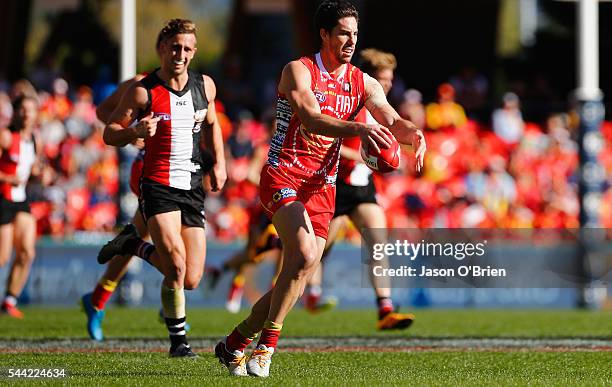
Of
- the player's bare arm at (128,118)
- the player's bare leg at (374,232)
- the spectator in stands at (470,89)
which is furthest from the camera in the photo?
the spectator in stands at (470,89)

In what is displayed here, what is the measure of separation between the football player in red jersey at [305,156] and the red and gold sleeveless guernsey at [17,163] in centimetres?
609

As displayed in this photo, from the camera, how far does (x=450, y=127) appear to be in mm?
20031

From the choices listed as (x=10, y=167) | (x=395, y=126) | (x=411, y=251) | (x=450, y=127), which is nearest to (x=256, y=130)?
(x=450, y=127)

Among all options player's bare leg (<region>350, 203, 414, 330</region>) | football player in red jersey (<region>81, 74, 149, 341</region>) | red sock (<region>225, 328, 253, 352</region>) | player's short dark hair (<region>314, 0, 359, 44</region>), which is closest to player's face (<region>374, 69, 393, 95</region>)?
player's bare leg (<region>350, 203, 414, 330</region>)

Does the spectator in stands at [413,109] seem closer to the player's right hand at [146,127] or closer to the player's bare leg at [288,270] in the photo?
the player's right hand at [146,127]

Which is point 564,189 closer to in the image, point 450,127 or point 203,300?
point 450,127

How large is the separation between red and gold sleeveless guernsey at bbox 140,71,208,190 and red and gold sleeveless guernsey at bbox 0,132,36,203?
4.43 meters

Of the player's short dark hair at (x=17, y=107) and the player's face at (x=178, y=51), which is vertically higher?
the player's face at (x=178, y=51)

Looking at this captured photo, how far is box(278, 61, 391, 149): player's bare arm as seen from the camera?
22.1ft

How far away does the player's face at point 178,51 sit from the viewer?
856 cm

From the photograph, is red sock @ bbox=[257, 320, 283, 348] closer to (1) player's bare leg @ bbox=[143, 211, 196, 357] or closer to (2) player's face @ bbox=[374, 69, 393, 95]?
(1) player's bare leg @ bbox=[143, 211, 196, 357]

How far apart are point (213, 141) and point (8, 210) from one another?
4.69 meters

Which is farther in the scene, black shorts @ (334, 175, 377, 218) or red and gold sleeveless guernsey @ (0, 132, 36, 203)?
red and gold sleeveless guernsey @ (0, 132, 36, 203)

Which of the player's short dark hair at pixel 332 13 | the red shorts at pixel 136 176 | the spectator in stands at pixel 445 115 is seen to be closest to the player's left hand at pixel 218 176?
the red shorts at pixel 136 176
